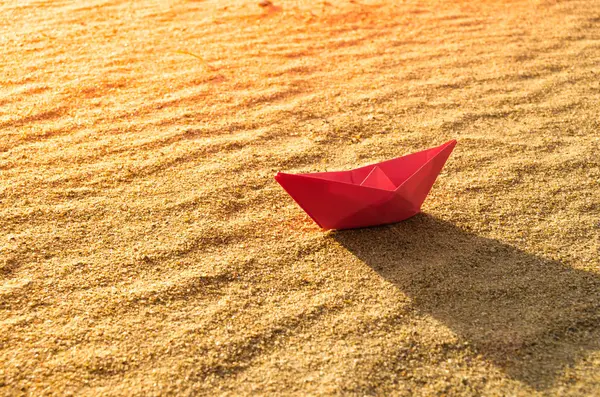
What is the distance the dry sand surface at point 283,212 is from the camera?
141cm

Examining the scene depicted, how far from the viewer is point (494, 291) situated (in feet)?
5.32

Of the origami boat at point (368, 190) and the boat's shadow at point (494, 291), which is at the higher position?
the origami boat at point (368, 190)

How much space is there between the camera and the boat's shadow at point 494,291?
4.73 feet

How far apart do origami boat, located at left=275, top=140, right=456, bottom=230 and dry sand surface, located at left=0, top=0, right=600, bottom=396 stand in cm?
6

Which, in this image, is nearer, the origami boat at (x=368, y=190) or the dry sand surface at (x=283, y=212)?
the dry sand surface at (x=283, y=212)

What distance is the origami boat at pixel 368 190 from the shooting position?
5.61 feet

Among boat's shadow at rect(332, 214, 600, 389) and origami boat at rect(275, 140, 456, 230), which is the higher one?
origami boat at rect(275, 140, 456, 230)

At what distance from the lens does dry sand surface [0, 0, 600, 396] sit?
55.7 inches

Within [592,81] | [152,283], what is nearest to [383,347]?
[152,283]

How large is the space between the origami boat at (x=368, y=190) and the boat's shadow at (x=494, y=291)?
0.18 feet

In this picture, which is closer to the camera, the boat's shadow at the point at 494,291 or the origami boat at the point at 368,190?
the boat's shadow at the point at 494,291

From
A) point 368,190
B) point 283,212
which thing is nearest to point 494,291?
point 368,190

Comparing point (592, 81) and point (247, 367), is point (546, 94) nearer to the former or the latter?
point (592, 81)

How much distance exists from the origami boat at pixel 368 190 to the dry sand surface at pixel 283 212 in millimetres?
62
